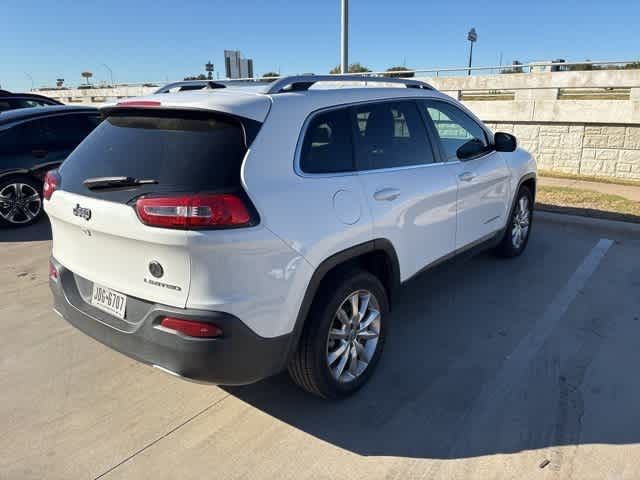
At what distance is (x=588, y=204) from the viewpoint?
783cm

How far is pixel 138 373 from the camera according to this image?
334 cm

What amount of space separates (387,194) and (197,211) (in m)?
1.33

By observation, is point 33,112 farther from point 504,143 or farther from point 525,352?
point 525,352

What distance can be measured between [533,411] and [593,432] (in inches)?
12.3

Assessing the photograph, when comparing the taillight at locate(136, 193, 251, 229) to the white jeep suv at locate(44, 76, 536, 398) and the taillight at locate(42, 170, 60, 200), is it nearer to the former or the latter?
the white jeep suv at locate(44, 76, 536, 398)

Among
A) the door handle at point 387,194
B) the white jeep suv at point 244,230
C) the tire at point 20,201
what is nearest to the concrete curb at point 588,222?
the white jeep suv at point 244,230

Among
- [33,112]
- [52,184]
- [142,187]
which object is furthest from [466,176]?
[33,112]

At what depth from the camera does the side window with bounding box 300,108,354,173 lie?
2740 mm

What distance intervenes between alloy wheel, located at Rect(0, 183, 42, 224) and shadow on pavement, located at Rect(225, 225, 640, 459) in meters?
5.15

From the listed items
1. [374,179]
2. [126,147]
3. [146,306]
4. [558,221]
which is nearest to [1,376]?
[146,306]

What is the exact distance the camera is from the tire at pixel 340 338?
2734mm

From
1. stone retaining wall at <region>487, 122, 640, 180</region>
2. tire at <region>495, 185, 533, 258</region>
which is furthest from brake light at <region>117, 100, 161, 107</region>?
stone retaining wall at <region>487, 122, 640, 180</region>

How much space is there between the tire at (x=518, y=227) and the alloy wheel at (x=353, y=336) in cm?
258

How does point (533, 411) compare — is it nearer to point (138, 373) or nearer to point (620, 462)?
point (620, 462)
